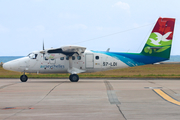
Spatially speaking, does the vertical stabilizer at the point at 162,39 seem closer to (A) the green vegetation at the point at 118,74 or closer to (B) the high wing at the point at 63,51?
(A) the green vegetation at the point at 118,74

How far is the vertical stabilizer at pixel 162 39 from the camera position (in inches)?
901

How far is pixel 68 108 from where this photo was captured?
946 centimetres

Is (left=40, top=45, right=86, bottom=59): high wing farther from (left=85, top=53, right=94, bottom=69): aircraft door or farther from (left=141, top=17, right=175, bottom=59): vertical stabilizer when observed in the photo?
(left=141, top=17, right=175, bottom=59): vertical stabilizer

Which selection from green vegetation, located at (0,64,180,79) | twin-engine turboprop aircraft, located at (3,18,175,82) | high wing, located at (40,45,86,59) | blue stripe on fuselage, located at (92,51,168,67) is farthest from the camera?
green vegetation, located at (0,64,180,79)

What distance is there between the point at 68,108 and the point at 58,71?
13855 millimetres

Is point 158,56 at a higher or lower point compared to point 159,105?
higher

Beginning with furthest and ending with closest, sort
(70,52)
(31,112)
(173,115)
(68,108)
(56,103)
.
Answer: (70,52) → (56,103) → (68,108) → (31,112) → (173,115)

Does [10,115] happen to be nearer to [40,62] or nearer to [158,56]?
[40,62]

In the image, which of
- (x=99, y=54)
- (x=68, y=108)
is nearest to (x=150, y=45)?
(x=99, y=54)

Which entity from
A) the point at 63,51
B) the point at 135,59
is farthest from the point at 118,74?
the point at 63,51

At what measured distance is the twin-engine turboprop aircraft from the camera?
74.9ft

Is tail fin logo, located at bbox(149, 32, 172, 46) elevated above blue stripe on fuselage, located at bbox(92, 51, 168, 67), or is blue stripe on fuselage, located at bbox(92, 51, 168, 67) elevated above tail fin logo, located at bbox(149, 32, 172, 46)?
tail fin logo, located at bbox(149, 32, 172, 46)

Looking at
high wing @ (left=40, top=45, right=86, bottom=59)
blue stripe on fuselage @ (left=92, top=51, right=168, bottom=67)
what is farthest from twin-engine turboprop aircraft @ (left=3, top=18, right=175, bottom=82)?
high wing @ (left=40, top=45, right=86, bottom=59)

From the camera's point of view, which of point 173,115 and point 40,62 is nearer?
point 173,115
